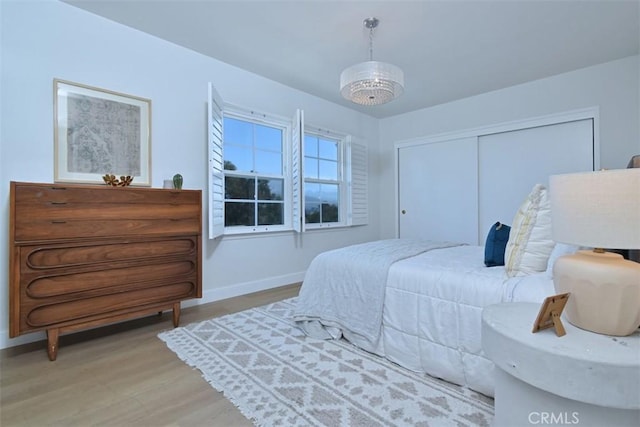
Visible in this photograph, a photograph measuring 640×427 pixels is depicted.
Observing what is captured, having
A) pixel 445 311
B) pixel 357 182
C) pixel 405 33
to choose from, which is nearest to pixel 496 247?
pixel 445 311

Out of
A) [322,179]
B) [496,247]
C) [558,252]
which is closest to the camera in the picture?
[558,252]

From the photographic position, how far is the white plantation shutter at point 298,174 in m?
3.63

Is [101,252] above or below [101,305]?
above

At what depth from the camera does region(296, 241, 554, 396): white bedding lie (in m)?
1.49

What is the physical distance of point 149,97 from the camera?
2705 millimetres

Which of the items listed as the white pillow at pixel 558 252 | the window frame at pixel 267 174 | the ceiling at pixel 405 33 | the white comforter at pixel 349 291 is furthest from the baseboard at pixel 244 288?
the white pillow at pixel 558 252

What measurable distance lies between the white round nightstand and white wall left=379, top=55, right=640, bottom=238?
10.7 feet

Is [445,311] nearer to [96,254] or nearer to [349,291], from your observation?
[349,291]

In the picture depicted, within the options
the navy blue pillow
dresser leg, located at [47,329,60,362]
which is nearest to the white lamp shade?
the navy blue pillow

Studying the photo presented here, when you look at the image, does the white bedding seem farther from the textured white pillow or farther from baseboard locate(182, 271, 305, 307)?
baseboard locate(182, 271, 305, 307)

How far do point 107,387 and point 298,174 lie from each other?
2652 millimetres

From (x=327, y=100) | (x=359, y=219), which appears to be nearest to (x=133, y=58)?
(x=327, y=100)

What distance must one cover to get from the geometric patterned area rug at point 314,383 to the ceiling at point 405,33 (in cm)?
250

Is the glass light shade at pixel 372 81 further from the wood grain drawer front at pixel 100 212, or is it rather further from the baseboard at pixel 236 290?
the baseboard at pixel 236 290
